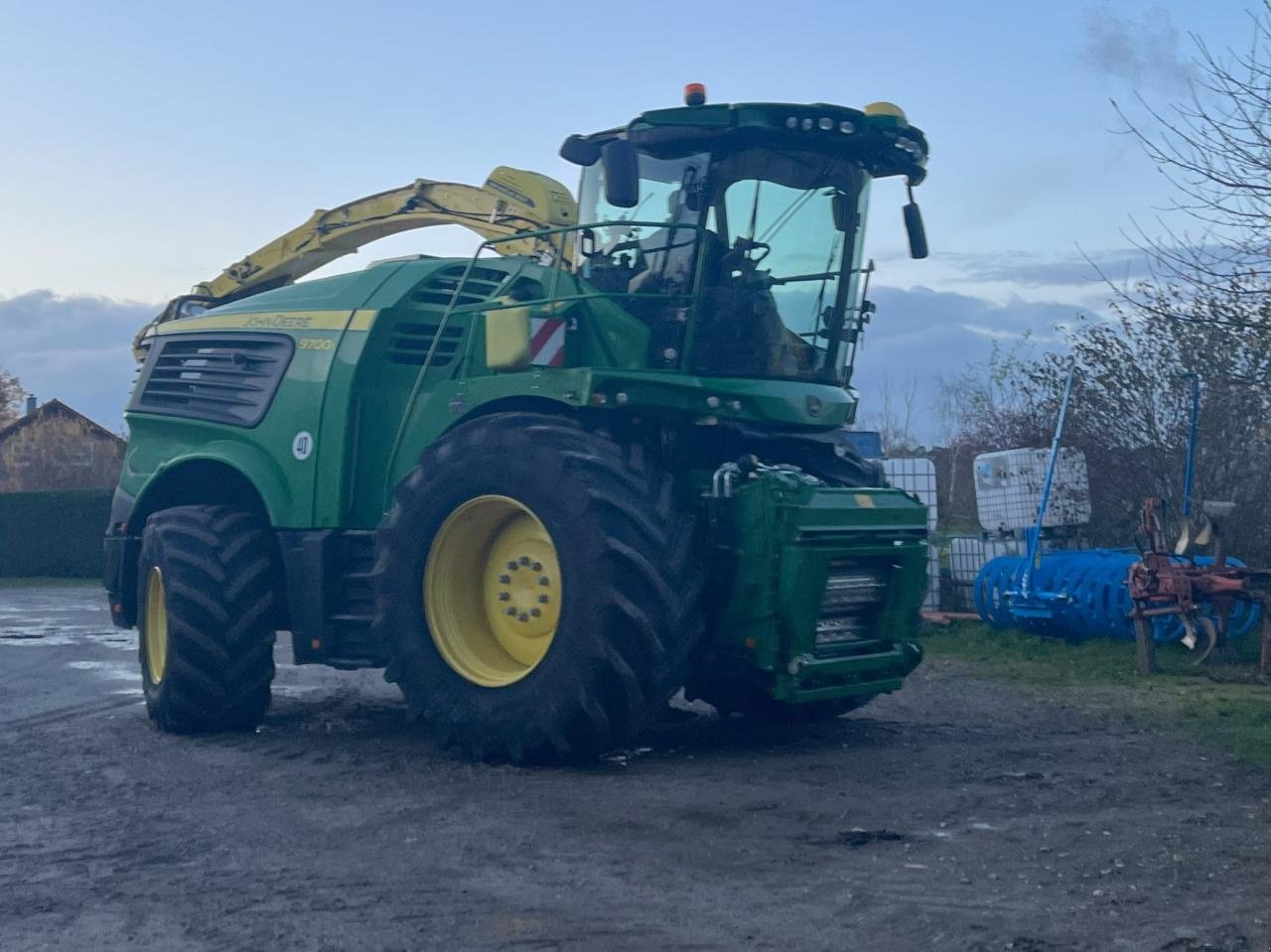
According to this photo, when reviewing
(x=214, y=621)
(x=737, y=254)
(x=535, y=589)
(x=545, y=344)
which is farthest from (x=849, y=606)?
(x=214, y=621)

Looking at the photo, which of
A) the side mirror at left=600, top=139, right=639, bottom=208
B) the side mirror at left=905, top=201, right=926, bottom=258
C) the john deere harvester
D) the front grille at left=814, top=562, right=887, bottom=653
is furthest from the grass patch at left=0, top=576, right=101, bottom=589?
the front grille at left=814, top=562, right=887, bottom=653

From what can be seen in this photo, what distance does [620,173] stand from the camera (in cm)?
729

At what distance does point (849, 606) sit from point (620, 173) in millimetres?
2514

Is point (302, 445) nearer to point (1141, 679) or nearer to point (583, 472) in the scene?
point (583, 472)

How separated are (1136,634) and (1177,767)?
442cm

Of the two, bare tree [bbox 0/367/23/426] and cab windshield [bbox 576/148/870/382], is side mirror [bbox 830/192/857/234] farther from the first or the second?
bare tree [bbox 0/367/23/426]

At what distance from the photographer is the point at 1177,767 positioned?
23.1ft

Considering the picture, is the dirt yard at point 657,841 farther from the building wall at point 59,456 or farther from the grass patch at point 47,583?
the building wall at point 59,456

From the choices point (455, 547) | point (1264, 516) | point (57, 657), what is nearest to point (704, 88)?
point (455, 547)

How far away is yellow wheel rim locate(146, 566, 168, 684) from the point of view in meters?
9.28

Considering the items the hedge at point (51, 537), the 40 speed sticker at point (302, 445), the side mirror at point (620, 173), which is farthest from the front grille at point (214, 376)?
the hedge at point (51, 537)

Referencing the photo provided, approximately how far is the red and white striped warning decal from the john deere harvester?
0.01 m

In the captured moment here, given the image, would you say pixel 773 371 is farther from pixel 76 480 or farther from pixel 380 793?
pixel 76 480

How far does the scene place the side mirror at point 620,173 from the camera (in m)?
7.28
